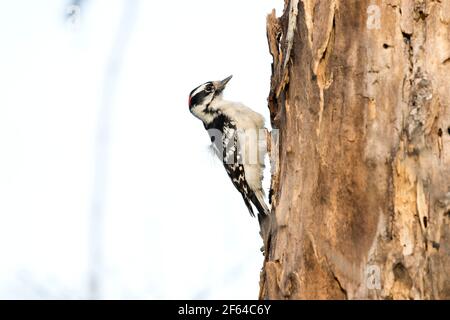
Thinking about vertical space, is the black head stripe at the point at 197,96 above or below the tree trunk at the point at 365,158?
above

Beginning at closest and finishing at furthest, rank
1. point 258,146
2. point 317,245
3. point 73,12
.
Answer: point 73,12 → point 317,245 → point 258,146

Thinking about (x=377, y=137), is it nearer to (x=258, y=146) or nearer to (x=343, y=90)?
(x=343, y=90)

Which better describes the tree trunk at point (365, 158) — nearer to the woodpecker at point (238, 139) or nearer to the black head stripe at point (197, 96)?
the woodpecker at point (238, 139)

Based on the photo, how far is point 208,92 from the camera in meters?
6.16

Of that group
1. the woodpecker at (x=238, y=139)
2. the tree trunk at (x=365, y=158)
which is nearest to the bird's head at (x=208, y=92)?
the woodpecker at (x=238, y=139)

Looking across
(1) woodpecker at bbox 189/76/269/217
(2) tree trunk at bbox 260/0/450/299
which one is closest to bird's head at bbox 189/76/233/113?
(1) woodpecker at bbox 189/76/269/217

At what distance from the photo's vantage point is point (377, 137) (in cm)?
Result: 338

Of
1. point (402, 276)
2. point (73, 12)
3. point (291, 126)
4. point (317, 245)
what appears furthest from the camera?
point (291, 126)


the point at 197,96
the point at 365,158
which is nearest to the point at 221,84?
the point at 197,96

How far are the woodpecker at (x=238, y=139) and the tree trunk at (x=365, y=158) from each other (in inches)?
75.6

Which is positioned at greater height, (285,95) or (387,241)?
(285,95)

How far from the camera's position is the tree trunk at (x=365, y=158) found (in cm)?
321
